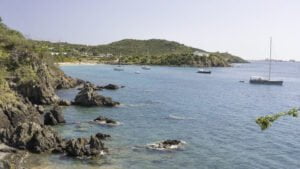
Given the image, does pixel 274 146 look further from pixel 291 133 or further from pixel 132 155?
pixel 132 155

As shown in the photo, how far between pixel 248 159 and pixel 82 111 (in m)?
34.8

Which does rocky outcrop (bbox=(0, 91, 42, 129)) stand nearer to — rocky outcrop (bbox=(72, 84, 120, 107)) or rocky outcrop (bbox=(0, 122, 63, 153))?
rocky outcrop (bbox=(0, 122, 63, 153))

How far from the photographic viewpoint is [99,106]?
7788 cm

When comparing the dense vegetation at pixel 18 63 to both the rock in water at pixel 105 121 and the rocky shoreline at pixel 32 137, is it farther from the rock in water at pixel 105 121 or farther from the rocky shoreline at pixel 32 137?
the rock in water at pixel 105 121

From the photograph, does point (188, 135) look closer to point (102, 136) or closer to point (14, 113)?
point (102, 136)

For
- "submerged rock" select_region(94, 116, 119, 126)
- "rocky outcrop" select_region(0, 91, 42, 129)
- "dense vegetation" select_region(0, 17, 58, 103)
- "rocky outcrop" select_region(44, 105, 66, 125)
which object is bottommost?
"submerged rock" select_region(94, 116, 119, 126)

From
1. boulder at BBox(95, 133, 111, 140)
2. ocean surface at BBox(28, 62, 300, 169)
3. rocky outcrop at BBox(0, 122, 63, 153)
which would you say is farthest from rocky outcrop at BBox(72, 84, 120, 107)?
rocky outcrop at BBox(0, 122, 63, 153)

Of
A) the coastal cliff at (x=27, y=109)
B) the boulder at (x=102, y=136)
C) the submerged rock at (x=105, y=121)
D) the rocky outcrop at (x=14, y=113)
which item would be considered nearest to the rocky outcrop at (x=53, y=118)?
the coastal cliff at (x=27, y=109)

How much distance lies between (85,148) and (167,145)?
31.0ft

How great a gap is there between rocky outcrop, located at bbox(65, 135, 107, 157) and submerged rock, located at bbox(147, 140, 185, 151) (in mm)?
5777

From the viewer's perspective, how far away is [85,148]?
44156mm

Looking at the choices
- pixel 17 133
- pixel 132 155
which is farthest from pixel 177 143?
pixel 17 133

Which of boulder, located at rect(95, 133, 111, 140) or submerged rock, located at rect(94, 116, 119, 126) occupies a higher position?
submerged rock, located at rect(94, 116, 119, 126)

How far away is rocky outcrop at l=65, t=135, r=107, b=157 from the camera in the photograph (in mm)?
43669
